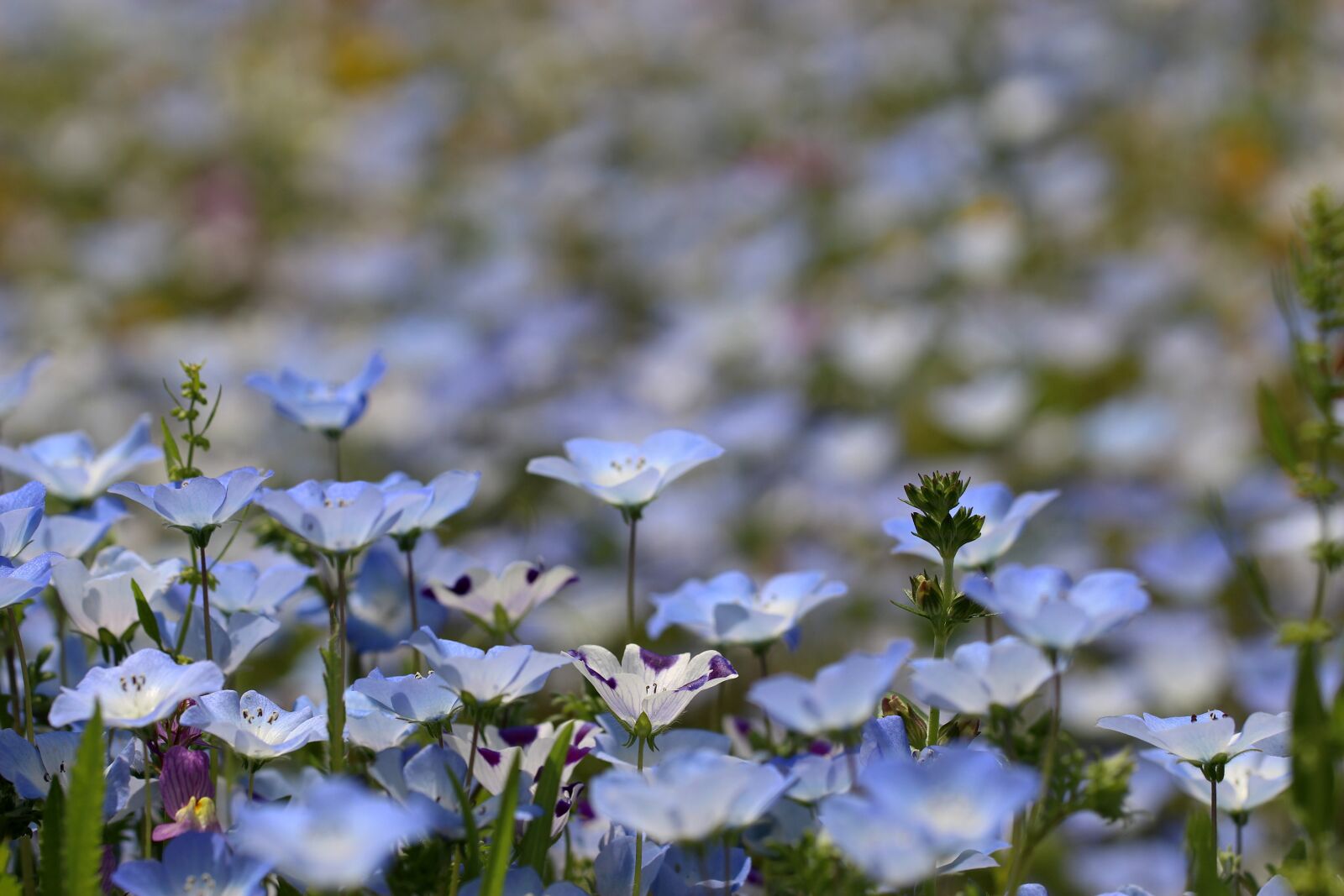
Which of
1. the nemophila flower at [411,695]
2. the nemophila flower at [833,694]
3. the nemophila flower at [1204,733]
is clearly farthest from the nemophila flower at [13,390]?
the nemophila flower at [1204,733]

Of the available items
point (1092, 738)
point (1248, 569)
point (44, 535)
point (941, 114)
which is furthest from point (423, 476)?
point (941, 114)

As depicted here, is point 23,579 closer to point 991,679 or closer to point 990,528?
point 991,679

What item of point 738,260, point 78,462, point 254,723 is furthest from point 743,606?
point 738,260

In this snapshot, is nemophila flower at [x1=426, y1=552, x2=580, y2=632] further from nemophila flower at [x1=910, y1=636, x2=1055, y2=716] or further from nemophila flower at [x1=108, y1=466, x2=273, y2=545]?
nemophila flower at [x1=910, y1=636, x2=1055, y2=716]

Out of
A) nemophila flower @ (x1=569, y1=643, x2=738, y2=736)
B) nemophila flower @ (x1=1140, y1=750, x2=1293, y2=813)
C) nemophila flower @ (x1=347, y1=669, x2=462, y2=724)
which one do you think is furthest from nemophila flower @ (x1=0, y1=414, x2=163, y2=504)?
nemophila flower @ (x1=1140, y1=750, x2=1293, y2=813)

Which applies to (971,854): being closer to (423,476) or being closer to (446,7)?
(423,476)

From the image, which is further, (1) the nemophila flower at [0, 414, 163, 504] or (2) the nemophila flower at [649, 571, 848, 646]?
(1) the nemophila flower at [0, 414, 163, 504]
